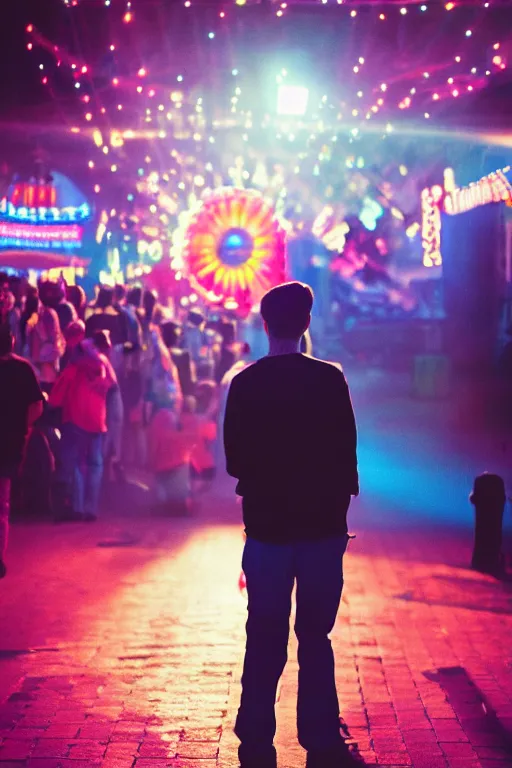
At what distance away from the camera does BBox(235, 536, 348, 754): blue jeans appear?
4.34 metres

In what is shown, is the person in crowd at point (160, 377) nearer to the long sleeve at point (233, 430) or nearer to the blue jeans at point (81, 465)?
the blue jeans at point (81, 465)

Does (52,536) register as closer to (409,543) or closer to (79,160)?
(409,543)

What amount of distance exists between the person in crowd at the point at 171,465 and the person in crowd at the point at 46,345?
199cm

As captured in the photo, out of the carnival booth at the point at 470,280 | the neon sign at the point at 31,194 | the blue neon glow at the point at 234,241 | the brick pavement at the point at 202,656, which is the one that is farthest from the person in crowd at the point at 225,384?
the neon sign at the point at 31,194

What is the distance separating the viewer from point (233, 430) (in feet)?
14.6

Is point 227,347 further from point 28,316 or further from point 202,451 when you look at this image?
point 28,316

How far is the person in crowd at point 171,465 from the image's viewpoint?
11.2 meters

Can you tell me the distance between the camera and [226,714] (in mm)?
5156

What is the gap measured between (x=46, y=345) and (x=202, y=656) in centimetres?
726

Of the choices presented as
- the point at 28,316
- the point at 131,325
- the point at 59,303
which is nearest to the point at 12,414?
the point at 59,303

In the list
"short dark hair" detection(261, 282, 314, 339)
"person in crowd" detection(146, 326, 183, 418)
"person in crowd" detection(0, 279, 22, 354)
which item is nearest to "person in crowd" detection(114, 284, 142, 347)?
"person in crowd" detection(0, 279, 22, 354)

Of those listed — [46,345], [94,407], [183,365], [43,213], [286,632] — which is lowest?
[286,632]

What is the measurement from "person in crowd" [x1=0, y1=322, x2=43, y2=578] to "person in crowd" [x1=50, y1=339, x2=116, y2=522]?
2.29 metres

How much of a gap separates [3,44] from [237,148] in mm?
13959
